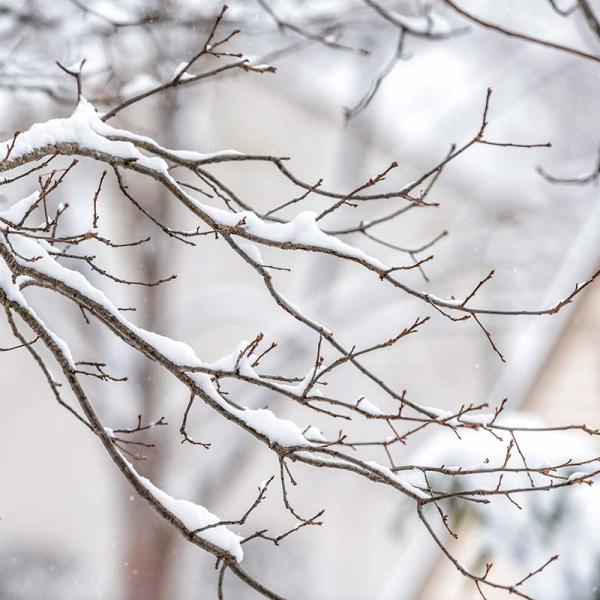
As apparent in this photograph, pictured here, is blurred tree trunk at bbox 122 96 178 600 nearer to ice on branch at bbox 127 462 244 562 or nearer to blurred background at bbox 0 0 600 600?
blurred background at bbox 0 0 600 600

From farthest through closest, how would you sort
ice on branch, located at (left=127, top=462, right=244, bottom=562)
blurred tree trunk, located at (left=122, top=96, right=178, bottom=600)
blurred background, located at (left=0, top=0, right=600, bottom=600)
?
1. blurred tree trunk, located at (left=122, top=96, right=178, bottom=600)
2. blurred background, located at (left=0, top=0, right=600, bottom=600)
3. ice on branch, located at (left=127, top=462, right=244, bottom=562)

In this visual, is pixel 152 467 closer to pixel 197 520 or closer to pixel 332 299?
pixel 332 299

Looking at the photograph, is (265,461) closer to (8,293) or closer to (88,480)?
(88,480)

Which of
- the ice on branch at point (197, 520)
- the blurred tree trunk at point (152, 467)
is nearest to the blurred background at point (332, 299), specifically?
the blurred tree trunk at point (152, 467)

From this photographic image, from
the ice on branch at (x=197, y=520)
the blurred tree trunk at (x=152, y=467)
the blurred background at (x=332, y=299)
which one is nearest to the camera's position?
the ice on branch at (x=197, y=520)

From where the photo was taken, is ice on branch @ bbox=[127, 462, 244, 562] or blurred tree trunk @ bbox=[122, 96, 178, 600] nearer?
ice on branch @ bbox=[127, 462, 244, 562]

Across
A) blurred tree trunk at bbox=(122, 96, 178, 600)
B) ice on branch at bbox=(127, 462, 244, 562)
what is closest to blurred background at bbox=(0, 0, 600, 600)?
blurred tree trunk at bbox=(122, 96, 178, 600)

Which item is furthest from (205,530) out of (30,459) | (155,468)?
(30,459)

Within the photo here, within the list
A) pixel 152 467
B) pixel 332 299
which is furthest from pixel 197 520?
pixel 332 299

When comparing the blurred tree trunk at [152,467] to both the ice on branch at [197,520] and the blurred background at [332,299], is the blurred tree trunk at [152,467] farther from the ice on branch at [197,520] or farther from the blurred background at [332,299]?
the ice on branch at [197,520]

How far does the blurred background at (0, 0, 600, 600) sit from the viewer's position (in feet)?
16.4

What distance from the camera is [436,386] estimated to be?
15125 mm

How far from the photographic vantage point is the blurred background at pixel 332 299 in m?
4.99

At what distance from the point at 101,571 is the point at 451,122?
24.3 feet
